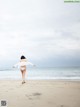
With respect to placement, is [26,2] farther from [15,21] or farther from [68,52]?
[68,52]

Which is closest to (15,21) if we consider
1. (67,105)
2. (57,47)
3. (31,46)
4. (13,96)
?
(31,46)

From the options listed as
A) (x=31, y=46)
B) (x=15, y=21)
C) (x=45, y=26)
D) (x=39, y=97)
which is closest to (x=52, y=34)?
(x=45, y=26)

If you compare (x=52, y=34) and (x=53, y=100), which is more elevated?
(x=52, y=34)

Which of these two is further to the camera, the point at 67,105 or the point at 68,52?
the point at 68,52

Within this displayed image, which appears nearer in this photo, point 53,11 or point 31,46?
point 53,11

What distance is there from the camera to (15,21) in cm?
249

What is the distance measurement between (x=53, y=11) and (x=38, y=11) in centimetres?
16

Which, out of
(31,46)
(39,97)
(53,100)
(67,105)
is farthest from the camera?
(31,46)

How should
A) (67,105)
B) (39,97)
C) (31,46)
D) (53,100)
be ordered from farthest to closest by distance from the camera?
(31,46) → (39,97) → (53,100) → (67,105)

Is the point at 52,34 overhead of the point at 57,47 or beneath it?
overhead

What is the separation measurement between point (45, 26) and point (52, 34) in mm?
122

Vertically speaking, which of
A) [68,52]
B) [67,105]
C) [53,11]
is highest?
[53,11]

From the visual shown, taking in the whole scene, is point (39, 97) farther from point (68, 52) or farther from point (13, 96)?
point (68, 52)

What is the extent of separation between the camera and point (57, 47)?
247 cm
